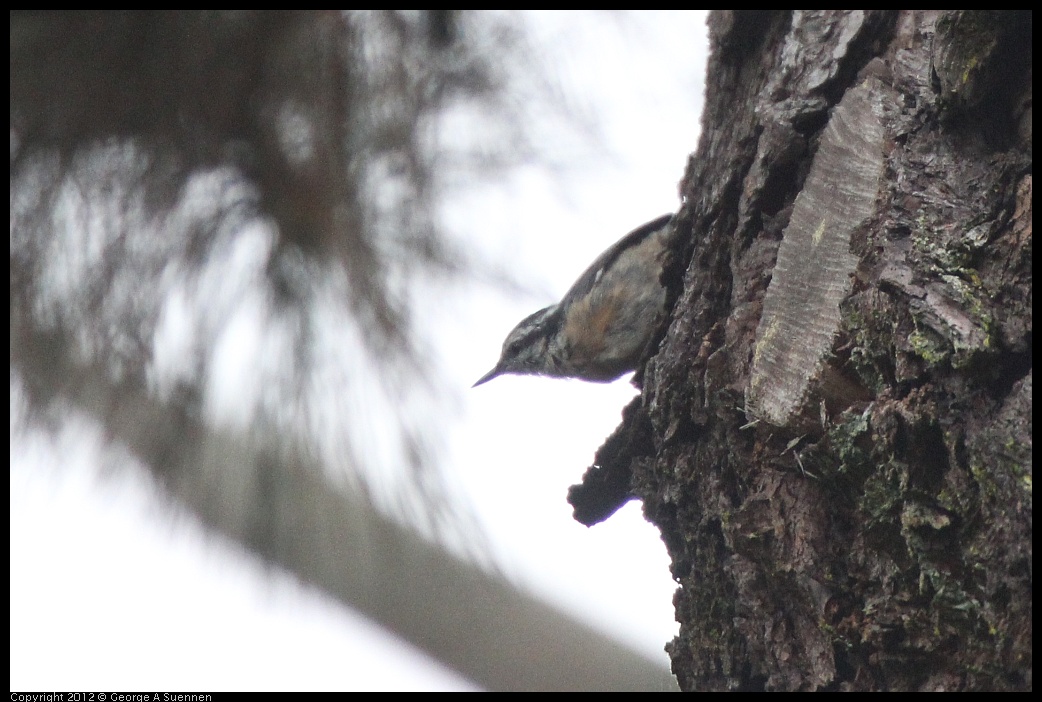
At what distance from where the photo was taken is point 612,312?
162 cm

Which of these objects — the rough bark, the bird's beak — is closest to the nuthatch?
the bird's beak

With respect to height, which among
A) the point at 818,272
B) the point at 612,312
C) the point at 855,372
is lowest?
the point at 855,372

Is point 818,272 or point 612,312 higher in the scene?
Answer: point 612,312

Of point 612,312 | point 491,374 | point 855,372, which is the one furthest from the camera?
point 491,374

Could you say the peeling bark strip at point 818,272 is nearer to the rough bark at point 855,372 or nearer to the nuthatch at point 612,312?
the rough bark at point 855,372

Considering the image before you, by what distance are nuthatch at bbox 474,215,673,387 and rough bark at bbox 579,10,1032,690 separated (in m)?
0.45

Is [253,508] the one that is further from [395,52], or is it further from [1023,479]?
[1023,479]

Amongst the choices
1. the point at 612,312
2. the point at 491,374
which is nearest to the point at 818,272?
the point at 612,312

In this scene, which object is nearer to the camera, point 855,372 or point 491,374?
point 855,372

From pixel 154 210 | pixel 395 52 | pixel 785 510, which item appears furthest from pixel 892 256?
pixel 154 210

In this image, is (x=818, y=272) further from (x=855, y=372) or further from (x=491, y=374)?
(x=491, y=374)

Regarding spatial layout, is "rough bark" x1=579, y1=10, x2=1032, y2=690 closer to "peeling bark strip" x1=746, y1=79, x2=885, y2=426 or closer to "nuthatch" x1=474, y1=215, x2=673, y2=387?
"peeling bark strip" x1=746, y1=79, x2=885, y2=426

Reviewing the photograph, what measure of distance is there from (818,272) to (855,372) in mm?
130

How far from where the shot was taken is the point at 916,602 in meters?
0.75
